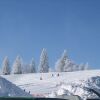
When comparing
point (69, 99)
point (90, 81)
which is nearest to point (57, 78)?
point (90, 81)

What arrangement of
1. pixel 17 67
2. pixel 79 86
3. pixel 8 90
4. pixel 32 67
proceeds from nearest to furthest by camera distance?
pixel 8 90 → pixel 79 86 → pixel 17 67 → pixel 32 67

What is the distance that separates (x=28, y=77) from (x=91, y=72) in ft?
45.8

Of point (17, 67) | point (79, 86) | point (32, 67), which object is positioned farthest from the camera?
point (32, 67)

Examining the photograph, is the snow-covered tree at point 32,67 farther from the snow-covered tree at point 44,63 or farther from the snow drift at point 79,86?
the snow drift at point 79,86

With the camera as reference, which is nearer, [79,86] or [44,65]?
[79,86]

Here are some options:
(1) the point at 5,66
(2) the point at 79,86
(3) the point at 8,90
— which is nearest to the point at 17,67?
(1) the point at 5,66

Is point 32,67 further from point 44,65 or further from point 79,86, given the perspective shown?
point 79,86

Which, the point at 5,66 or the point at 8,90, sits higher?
the point at 5,66

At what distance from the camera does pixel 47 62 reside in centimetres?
13875

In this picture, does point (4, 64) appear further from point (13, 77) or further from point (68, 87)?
point (68, 87)

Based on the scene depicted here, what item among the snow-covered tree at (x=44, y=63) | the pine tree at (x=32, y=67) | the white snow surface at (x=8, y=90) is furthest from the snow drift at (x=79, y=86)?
the pine tree at (x=32, y=67)

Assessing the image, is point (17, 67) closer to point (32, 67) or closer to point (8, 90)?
point (32, 67)

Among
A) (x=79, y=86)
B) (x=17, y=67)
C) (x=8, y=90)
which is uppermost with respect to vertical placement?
(x=17, y=67)

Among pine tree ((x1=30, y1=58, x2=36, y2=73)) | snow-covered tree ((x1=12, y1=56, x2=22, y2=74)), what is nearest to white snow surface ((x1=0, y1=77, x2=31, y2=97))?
snow-covered tree ((x1=12, y1=56, x2=22, y2=74))
